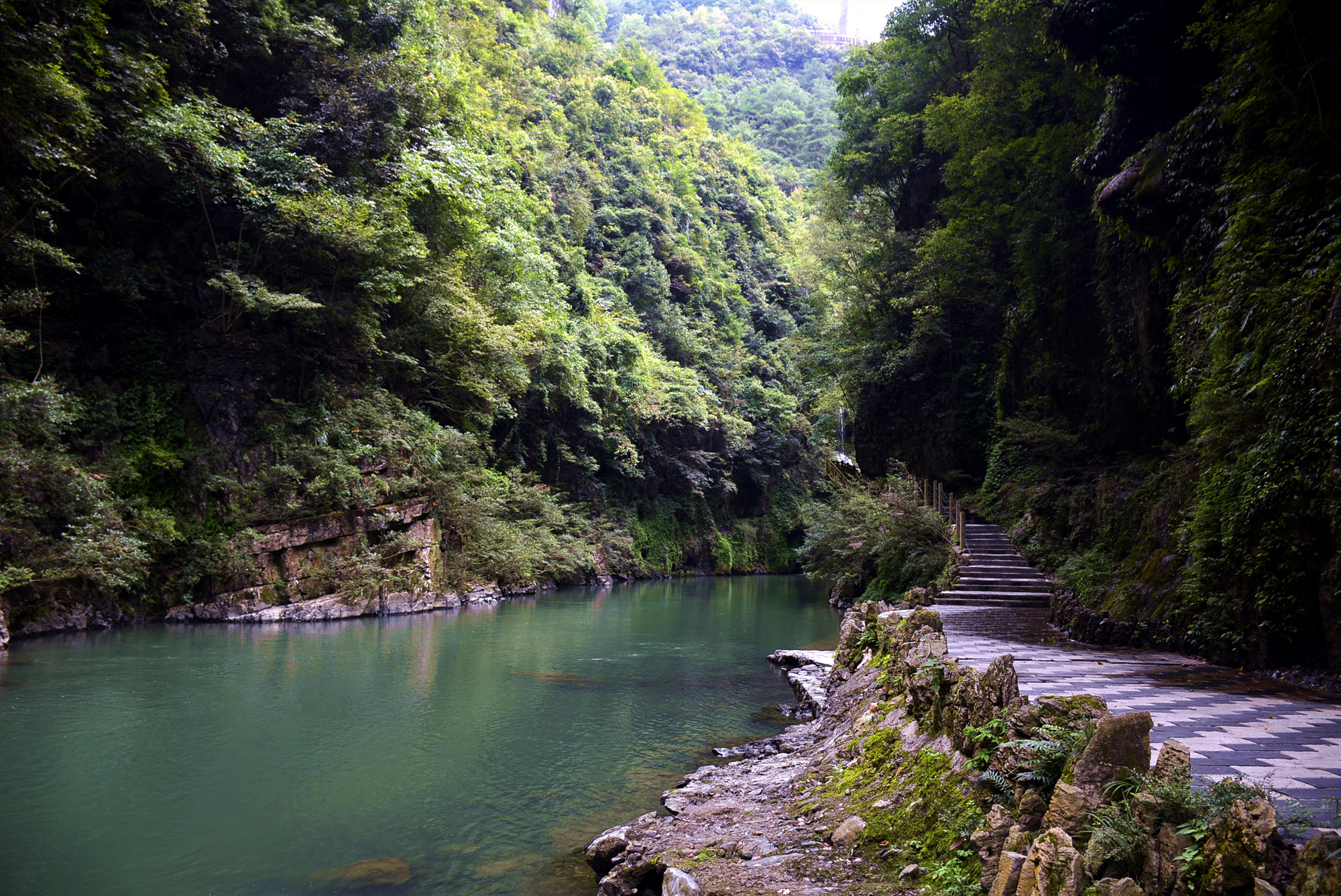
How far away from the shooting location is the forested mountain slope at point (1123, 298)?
20.5ft

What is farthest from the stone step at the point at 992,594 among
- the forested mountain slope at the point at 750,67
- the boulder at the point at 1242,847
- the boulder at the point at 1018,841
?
the forested mountain slope at the point at 750,67

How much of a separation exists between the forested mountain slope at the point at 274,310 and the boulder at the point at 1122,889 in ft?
49.3

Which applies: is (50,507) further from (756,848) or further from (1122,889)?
(1122,889)

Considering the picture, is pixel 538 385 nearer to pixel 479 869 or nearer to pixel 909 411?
pixel 909 411

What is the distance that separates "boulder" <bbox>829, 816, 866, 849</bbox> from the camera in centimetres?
433

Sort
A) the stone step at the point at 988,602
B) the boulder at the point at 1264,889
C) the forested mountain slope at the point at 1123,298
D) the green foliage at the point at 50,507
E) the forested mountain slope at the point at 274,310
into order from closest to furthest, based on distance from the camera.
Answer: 1. the boulder at the point at 1264,889
2. the forested mountain slope at the point at 1123,298
3. the green foliage at the point at 50,507
4. the stone step at the point at 988,602
5. the forested mountain slope at the point at 274,310

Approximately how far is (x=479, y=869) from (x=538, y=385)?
2201 cm

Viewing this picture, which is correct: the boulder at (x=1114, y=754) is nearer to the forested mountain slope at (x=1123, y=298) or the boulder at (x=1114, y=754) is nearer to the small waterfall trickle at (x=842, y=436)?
the forested mountain slope at (x=1123, y=298)

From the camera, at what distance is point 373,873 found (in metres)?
5.07

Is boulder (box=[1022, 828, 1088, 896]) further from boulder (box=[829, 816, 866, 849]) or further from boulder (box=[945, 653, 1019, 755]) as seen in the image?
boulder (box=[829, 816, 866, 849])

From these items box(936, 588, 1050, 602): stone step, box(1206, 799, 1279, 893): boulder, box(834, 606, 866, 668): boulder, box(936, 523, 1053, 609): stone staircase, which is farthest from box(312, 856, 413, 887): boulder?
box(936, 588, 1050, 602): stone step

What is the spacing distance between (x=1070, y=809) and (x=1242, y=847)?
73 centimetres

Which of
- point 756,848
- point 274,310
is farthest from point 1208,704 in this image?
point 274,310

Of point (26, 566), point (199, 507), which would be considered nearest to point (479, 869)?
point (26, 566)
